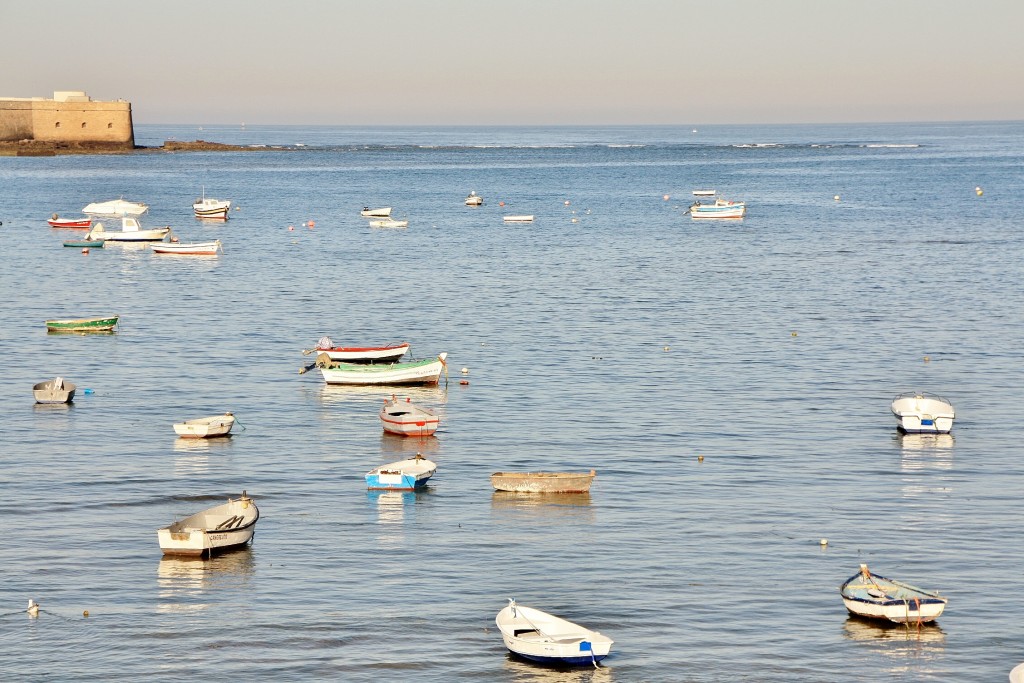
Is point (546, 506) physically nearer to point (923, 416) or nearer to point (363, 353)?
point (923, 416)

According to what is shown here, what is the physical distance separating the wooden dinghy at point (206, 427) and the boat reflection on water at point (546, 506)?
1267 cm

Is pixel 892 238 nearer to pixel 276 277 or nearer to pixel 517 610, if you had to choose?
pixel 276 277

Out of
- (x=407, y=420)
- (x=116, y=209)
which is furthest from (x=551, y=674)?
(x=116, y=209)

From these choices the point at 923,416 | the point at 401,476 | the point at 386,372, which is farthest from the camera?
the point at 386,372

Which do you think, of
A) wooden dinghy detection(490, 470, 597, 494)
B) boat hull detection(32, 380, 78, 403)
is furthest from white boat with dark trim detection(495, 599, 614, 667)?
boat hull detection(32, 380, 78, 403)

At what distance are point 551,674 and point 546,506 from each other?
1273 centimetres

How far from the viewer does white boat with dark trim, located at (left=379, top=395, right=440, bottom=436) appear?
51.8 metres

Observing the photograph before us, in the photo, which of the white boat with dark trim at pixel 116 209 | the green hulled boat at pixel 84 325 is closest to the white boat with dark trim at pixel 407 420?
the green hulled boat at pixel 84 325

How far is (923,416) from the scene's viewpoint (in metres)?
52.5

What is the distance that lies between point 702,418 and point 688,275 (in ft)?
160

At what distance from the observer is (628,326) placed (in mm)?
78688

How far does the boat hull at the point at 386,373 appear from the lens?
61.3 m

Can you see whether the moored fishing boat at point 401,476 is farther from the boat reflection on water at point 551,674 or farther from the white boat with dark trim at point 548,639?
the boat reflection on water at point 551,674

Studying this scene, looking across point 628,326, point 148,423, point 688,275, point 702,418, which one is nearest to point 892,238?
point 688,275
